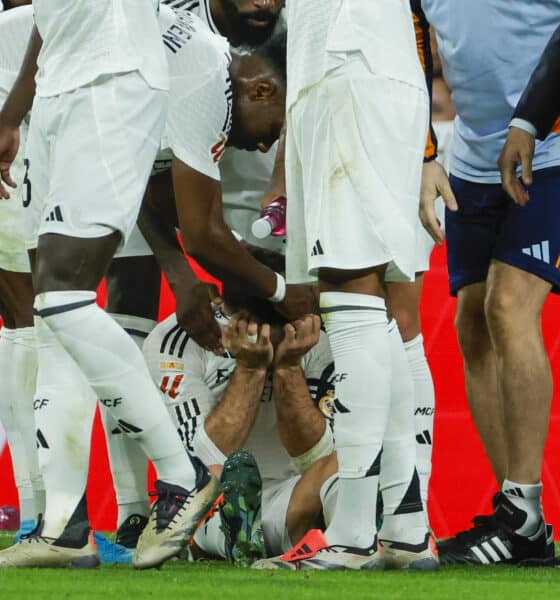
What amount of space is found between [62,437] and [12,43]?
1604mm

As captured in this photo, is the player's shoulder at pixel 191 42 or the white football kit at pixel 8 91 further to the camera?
the white football kit at pixel 8 91

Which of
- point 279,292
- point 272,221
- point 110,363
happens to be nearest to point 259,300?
point 279,292

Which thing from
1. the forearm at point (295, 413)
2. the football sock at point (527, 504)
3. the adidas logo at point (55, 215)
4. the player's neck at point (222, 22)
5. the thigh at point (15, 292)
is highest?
the player's neck at point (222, 22)

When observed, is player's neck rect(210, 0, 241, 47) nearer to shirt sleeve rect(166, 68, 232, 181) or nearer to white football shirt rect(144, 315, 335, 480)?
shirt sleeve rect(166, 68, 232, 181)

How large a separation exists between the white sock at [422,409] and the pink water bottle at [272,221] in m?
0.44

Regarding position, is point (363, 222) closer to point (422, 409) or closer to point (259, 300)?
point (259, 300)

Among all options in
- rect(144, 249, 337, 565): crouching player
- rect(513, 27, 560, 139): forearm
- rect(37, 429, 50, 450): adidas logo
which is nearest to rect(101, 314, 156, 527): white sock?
rect(144, 249, 337, 565): crouching player

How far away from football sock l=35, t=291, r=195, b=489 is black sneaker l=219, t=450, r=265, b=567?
0.27 metres

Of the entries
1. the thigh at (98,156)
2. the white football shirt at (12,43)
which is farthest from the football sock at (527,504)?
the white football shirt at (12,43)

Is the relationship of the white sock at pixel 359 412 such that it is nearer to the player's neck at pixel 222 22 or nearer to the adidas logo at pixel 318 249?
the adidas logo at pixel 318 249

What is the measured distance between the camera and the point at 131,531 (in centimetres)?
326

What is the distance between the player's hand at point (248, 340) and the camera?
310cm

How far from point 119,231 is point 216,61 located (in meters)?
0.75

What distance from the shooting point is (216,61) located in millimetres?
3172
